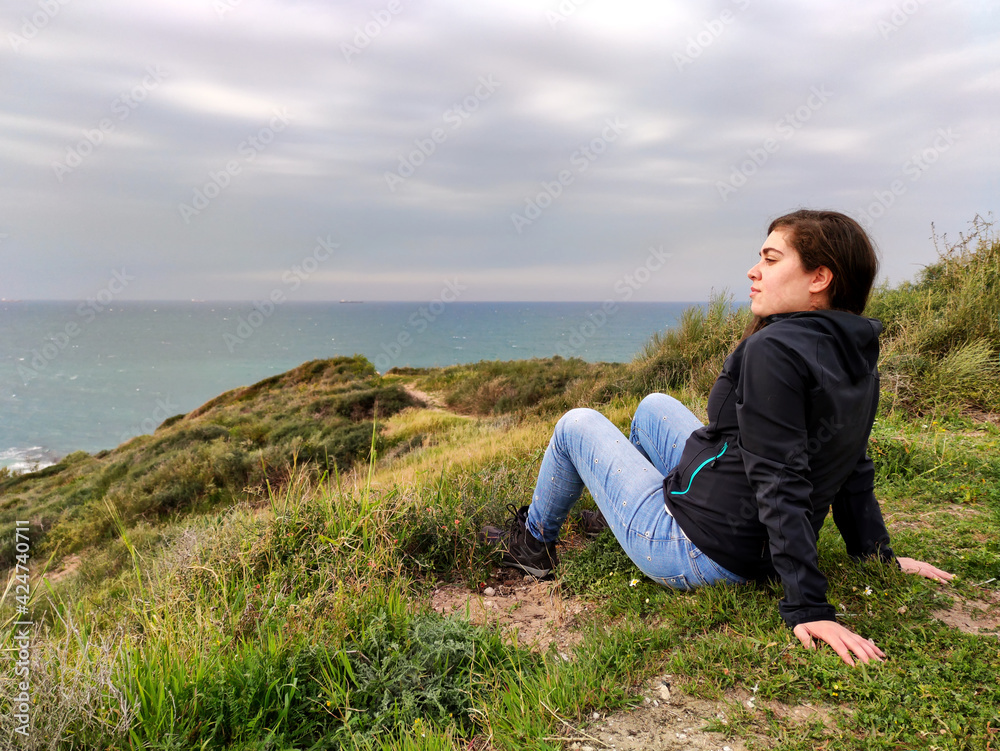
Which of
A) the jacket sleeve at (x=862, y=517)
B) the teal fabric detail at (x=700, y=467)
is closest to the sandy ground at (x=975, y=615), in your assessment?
the jacket sleeve at (x=862, y=517)

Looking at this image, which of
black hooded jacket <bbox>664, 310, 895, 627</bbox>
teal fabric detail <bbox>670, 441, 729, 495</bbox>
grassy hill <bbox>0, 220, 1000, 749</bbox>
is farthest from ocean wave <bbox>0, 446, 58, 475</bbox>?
black hooded jacket <bbox>664, 310, 895, 627</bbox>

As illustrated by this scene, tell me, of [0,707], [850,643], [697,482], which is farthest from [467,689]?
[0,707]

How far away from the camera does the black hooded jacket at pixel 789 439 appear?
164 centimetres

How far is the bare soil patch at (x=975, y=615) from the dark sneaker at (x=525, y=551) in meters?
1.56

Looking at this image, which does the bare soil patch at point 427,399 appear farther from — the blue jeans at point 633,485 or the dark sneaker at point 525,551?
the blue jeans at point 633,485

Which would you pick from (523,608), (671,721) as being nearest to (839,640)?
(671,721)

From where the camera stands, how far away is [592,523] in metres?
3.09

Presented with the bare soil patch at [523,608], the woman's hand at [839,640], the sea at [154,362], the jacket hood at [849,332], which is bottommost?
the bare soil patch at [523,608]

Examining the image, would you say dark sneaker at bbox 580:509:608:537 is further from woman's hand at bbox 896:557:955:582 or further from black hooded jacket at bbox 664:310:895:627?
woman's hand at bbox 896:557:955:582

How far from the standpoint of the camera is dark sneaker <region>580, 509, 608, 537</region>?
3030 millimetres

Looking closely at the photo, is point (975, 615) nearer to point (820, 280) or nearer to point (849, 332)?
point (849, 332)

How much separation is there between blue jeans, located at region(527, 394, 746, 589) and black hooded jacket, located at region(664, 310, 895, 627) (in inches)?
7.2

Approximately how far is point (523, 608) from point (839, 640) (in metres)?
1.37

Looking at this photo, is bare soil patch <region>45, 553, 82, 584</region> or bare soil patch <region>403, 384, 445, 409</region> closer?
bare soil patch <region>45, 553, 82, 584</region>
